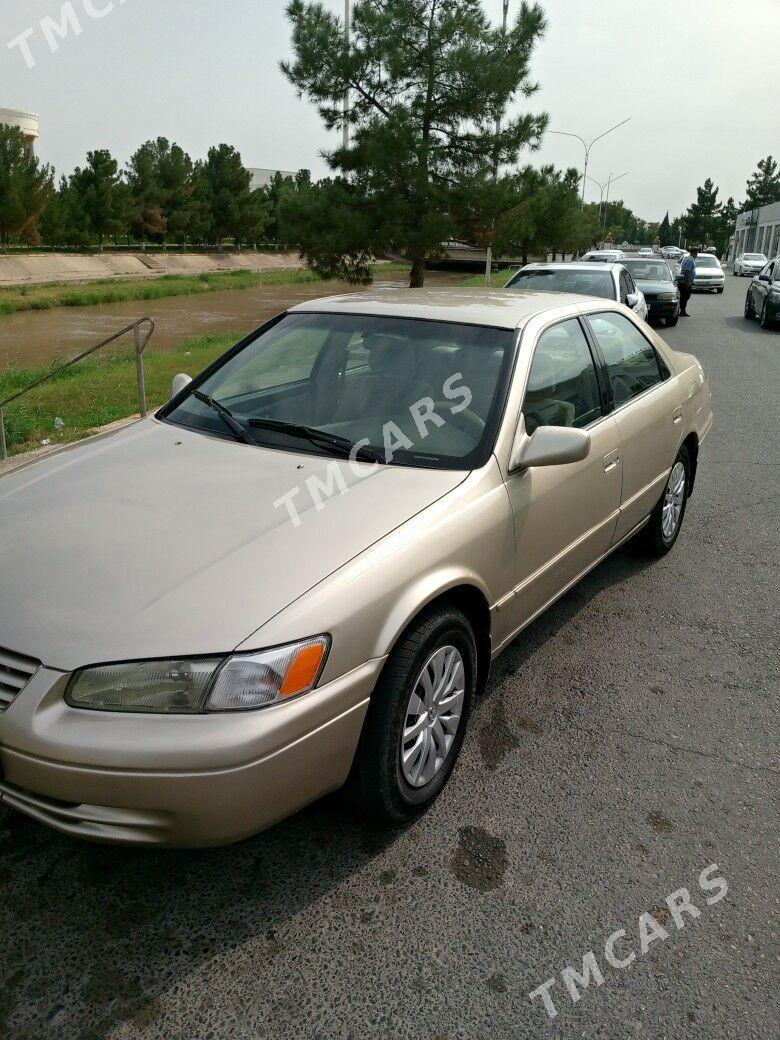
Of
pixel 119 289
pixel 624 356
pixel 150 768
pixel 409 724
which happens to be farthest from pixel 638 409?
pixel 119 289

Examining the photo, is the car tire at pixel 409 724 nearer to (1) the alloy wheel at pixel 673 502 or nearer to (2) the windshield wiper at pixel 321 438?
(2) the windshield wiper at pixel 321 438

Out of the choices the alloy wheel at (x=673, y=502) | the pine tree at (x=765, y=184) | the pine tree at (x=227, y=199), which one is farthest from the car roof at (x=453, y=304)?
the pine tree at (x=765, y=184)

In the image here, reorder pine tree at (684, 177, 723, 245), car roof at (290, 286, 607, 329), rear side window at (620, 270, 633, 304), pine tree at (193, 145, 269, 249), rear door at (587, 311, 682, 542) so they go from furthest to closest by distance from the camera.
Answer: pine tree at (684, 177, 723, 245), pine tree at (193, 145, 269, 249), rear side window at (620, 270, 633, 304), rear door at (587, 311, 682, 542), car roof at (290, 286, 607, 329)

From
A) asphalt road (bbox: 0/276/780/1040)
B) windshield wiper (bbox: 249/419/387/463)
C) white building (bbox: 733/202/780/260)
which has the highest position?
white building (bbox: 733/202/780/260)

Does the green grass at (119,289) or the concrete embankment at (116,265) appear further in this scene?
the concrete embankment at (116,265)

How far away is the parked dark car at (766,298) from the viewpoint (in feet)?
60.7

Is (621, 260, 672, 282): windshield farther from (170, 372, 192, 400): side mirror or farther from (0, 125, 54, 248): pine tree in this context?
(0, 125, 54, 248): pine tree

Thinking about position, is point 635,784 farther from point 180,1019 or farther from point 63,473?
point 63,473

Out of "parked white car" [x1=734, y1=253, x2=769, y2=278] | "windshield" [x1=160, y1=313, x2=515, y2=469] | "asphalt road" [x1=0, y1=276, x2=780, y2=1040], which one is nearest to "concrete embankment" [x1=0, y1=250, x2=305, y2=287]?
"parked white car" [x1=734, y1=253, x2=769, y2=278]

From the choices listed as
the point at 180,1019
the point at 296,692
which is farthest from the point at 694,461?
the point at 180,1019

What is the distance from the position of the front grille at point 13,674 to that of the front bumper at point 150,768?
3 centimetres

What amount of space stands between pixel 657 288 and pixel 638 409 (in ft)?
50.4

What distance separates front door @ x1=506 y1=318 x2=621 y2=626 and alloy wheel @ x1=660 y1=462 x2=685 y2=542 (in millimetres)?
953

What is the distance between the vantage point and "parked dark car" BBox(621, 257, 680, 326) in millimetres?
18328
